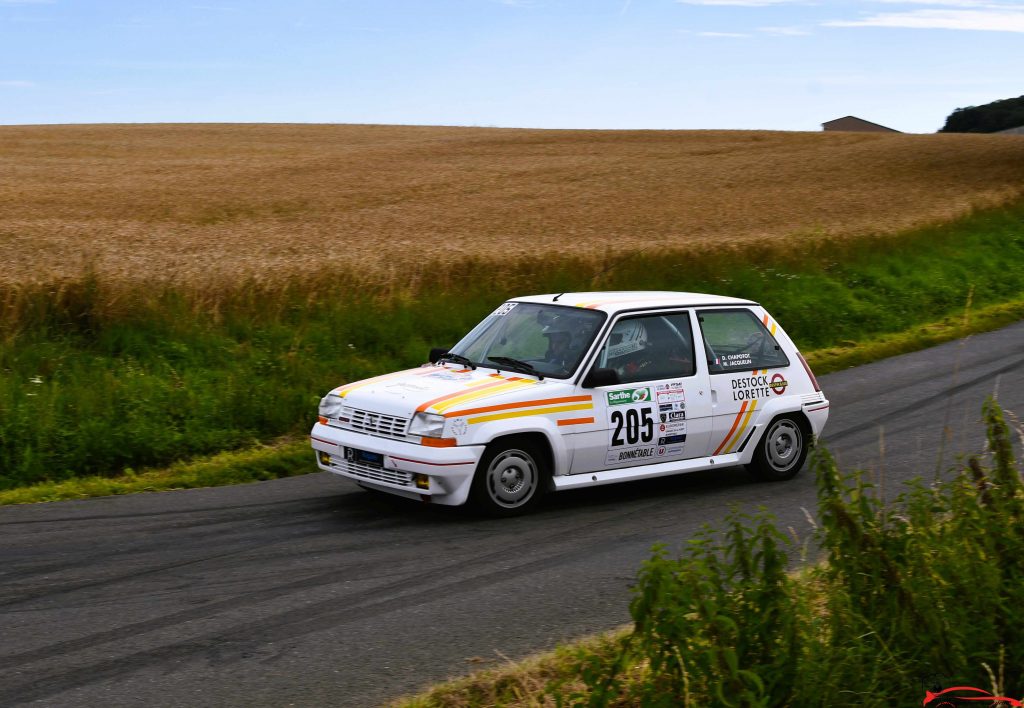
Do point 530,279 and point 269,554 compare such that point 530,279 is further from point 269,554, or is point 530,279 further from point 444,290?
point 269,554

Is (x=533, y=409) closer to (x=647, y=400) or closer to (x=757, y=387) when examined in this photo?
(x=647, y=400)

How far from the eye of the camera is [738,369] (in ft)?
33.3

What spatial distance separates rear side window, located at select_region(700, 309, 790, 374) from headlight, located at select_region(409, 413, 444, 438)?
2.58m

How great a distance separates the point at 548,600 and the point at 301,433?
5.56 m

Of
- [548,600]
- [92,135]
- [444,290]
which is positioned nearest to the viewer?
[548,600]

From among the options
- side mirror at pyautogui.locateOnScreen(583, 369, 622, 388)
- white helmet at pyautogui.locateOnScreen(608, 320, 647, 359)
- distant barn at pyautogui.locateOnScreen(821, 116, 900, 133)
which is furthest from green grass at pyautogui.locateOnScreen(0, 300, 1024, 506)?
distant barn at pyautogui.locateOnScreen(821, 116, 900, 133)

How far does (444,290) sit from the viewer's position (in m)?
17.3

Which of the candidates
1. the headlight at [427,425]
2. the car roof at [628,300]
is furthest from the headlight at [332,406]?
the car roof at [628,300]

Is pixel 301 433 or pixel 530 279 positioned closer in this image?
pixel 301 433

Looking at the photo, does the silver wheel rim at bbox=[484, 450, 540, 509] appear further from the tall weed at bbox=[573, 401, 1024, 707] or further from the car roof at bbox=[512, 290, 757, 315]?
the tall weed at bbox=[573, 401, 1024, 707]

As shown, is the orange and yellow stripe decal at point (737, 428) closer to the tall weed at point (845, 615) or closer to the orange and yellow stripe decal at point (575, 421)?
the orange and yellow stripe decal at point (575, 421)

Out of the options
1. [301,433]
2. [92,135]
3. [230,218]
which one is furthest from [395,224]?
[92,135]

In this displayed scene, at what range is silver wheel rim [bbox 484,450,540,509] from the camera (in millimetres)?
8766

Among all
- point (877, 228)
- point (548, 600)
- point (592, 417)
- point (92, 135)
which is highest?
point (92, 135)
